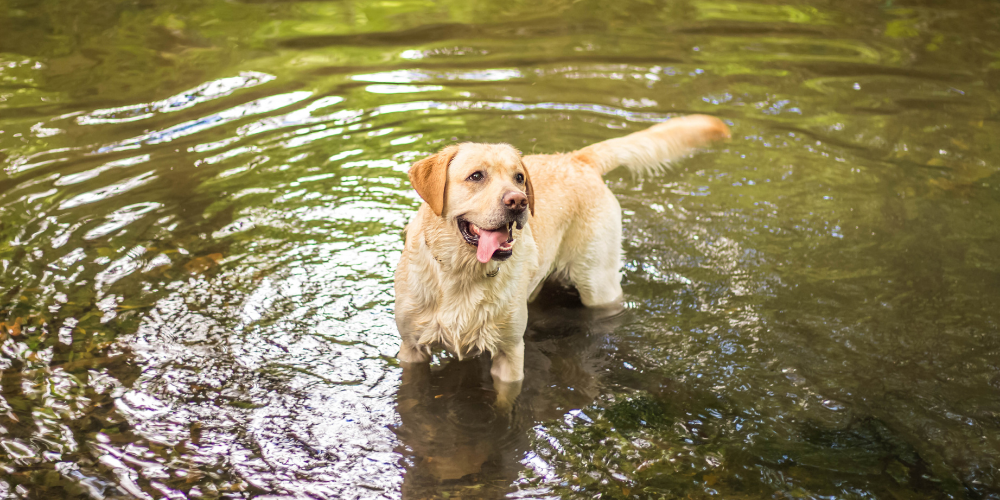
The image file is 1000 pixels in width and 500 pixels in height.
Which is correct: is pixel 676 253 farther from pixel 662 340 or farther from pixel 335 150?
pixel 335 150

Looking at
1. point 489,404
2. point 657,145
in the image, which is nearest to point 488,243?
point 489,404

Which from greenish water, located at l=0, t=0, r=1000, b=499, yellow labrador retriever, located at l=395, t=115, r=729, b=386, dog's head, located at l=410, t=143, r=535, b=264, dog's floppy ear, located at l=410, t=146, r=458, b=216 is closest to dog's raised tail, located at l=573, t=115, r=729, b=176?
yellow labrador retriever, located at l=395, t=115, r=729, b=386

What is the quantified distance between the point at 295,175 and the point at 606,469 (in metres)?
4.52

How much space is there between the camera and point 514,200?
3.26 m

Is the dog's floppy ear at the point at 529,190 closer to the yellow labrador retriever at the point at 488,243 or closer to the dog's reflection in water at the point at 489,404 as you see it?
the yellow labrador retriever at the point at 488,243

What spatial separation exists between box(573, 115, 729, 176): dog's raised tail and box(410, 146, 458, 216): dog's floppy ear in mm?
1780

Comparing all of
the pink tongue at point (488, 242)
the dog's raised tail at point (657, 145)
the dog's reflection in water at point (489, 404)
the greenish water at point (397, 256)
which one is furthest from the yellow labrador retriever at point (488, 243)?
the greenish water at point (397, 256)

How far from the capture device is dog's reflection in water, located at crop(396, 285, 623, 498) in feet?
11.7

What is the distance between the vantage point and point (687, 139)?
5.19m

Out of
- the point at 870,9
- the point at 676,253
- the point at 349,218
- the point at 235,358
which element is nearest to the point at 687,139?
the point at 676,253

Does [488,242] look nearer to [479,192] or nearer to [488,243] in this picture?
[488,243]

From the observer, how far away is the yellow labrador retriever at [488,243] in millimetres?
3453

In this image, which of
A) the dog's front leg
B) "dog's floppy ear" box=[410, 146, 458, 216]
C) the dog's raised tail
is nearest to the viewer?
"dog's floppy ear" box=[410, 146, 458, 216]

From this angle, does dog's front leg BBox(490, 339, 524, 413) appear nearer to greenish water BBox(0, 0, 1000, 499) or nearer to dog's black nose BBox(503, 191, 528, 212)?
greenish water BBox(0, 0, 1000, 499)
